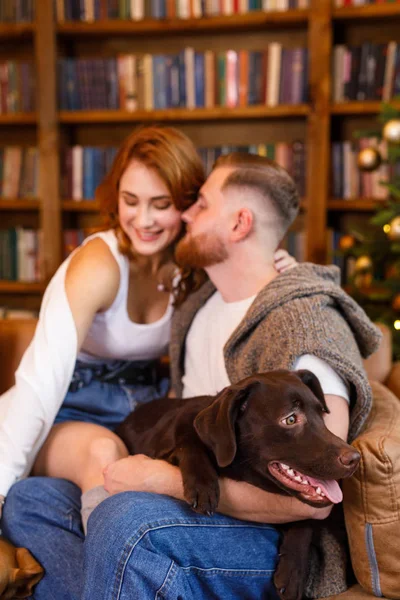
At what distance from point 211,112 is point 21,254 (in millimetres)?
1322

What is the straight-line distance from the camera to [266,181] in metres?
1.77

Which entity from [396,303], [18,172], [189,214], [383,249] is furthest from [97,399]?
[18,172]

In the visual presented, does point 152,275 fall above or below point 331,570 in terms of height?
above

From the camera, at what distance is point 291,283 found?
1563mm

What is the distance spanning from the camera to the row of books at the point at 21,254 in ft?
12.6

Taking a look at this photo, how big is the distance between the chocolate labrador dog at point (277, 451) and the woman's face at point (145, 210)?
0.69 m

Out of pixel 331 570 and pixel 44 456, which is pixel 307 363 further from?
pixel 44 456

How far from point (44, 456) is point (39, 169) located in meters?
2.28

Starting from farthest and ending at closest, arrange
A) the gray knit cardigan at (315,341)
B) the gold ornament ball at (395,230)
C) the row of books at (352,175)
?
the row of books at (352,175), the gold ornament ball at (395,230), the gray knit cardigan at (315,341)

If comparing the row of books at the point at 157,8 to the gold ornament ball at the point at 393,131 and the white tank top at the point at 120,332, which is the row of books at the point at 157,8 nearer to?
the gold ornament ball at the point at 393,131

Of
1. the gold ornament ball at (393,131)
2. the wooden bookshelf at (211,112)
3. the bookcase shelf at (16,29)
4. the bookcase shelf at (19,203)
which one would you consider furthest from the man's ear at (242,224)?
the bookcase shelf at (16,29)

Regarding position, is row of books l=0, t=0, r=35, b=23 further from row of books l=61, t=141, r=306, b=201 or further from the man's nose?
the man's nose

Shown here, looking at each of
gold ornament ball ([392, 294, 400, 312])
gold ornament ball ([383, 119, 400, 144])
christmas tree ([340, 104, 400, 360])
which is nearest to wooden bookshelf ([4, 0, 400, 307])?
christmas tree ([340, 104, 400, 360])

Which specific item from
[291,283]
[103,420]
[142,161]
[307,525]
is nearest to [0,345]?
[103,420]
